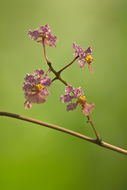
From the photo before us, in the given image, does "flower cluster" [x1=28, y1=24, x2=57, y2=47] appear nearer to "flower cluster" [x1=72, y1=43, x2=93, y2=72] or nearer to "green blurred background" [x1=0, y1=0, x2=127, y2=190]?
"flower cluster" [x1=72, y1=43, x2=93, y2=72]

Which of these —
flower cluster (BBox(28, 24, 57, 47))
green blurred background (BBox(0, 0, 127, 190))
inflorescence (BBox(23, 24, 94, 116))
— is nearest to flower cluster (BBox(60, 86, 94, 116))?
inflorescence (BBox(23, 24, 94, 116))

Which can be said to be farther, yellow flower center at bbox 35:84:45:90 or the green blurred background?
the green blurred background

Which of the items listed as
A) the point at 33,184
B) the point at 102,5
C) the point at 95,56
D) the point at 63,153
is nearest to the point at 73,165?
the point at 63,153

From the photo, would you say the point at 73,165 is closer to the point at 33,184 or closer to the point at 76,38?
the point at 33,184

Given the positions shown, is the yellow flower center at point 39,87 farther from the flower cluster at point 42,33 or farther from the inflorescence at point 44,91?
the flower cluster at point 42,33

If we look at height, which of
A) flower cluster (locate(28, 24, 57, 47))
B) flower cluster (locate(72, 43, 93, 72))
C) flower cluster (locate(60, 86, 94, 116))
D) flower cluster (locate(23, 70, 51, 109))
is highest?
flower cluster (locate(28, 24, 57, 47))

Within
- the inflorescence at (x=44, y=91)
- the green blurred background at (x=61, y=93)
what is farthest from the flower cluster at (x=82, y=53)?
the green blurred background at (x=61, y=93)

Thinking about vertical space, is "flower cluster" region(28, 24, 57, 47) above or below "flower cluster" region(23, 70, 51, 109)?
above
